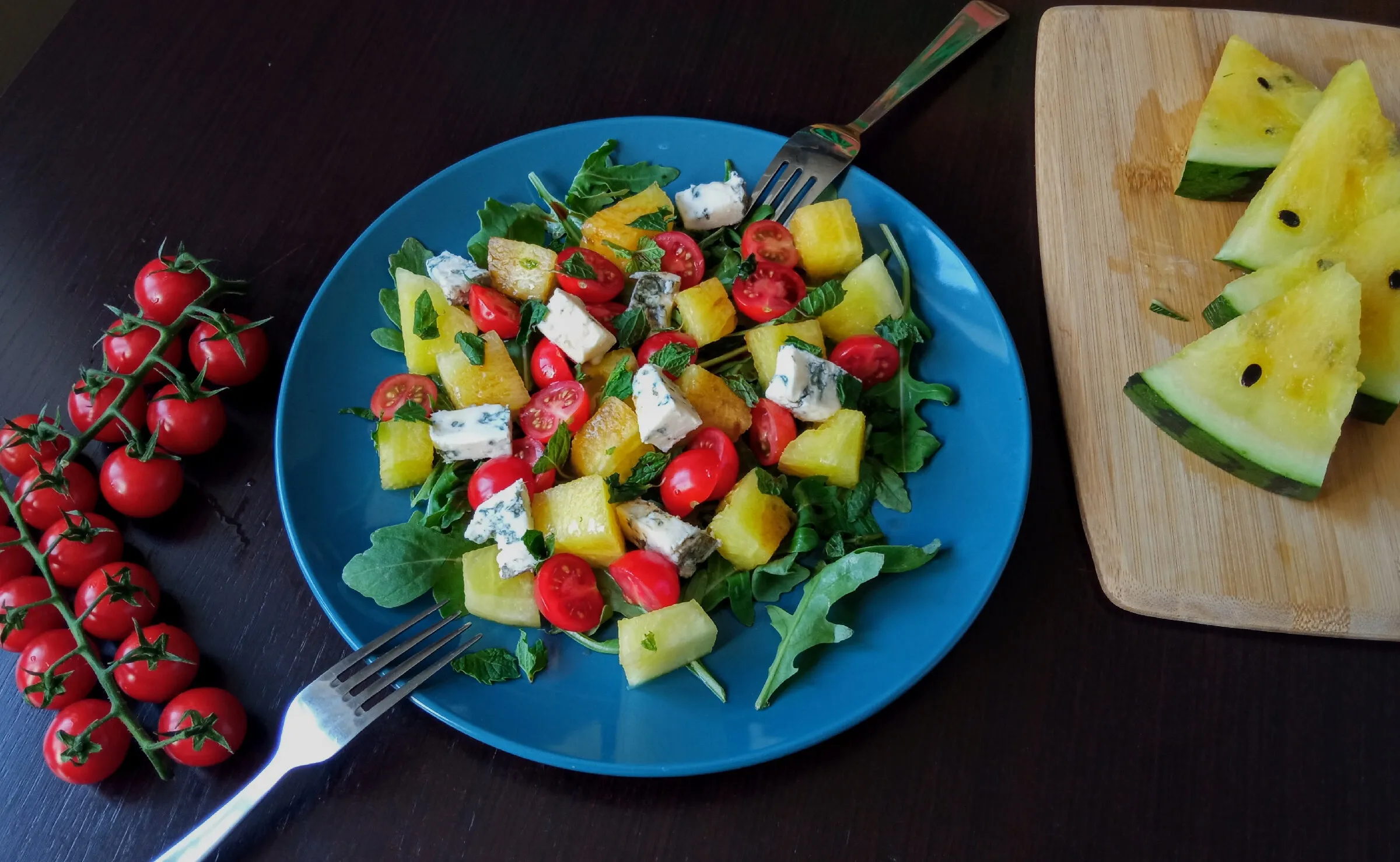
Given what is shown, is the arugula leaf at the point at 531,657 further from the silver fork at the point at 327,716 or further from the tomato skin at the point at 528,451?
the tomato skin at the point at 528,451

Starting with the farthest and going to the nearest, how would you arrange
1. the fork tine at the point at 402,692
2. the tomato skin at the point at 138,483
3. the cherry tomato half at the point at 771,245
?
the cherry tomato half at the point at 771,245
the tomato skin at the point at 138,483
the fork tine at the point at 402,692

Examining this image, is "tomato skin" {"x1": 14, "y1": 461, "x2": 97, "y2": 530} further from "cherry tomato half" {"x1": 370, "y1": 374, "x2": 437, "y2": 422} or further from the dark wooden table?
"cherry tomato half" {"x1": 370, "y1": 374, "x2": 437, "y2": 422}

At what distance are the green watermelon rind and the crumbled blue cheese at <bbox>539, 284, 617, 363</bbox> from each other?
3.68 feet

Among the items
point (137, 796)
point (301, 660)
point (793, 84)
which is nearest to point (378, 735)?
point (301, 660)

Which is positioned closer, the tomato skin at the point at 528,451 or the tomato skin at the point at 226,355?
the tomato skin at the point at 528,451

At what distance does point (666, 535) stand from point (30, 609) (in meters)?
1.24

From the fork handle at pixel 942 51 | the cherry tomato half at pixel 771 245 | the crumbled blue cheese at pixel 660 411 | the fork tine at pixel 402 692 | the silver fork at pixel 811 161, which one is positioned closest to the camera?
the fork tine at pixel 402 692

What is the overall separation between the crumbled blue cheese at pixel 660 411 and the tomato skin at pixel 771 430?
0.48 feet

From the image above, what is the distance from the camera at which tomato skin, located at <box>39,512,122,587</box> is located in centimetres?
187

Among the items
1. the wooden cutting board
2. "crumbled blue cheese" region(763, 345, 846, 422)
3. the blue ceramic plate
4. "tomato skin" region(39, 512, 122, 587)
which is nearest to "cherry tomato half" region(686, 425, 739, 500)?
"crumbled blue cheese" region(763, 345, 846, 422)

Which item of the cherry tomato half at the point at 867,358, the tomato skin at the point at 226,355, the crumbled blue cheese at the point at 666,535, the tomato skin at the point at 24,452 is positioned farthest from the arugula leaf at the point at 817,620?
the tomato skin at the point at 24,452

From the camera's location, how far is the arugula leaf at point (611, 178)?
2.19 metres

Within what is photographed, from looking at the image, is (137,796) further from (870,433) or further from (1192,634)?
(1192,634)

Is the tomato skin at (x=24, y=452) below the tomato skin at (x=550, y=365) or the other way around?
the other way around
